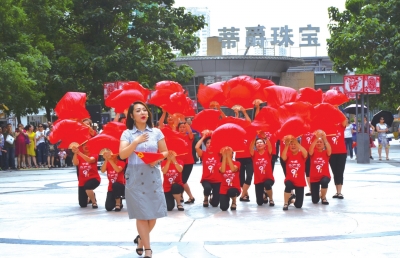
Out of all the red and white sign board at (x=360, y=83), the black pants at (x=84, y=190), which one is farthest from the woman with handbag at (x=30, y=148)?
the black pants at (x=84, y=190)

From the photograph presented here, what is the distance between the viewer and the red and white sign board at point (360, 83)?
76.2ft

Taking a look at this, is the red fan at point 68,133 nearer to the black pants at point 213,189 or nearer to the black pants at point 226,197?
the black pants at point 213,189

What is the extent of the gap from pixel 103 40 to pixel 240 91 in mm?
19353

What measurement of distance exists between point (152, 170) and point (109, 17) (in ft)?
76.5

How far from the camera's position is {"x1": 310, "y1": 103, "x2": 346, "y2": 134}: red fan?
38.3 ft

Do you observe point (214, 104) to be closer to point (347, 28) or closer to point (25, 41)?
point (25, 41)

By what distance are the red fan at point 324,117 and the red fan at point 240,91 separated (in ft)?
4.72

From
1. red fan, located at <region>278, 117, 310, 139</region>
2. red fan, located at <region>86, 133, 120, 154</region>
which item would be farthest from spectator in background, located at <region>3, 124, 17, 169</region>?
red fan, located at <region>278, 117, 310, 139</region>

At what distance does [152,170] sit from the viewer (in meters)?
7.46

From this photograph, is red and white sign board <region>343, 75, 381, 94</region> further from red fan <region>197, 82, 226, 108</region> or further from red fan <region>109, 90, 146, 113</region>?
red fan <region>109, 90, 146, 113</region>

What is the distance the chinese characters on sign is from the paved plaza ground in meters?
40.2

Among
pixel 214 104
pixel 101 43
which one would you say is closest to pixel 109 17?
pixel 101 43

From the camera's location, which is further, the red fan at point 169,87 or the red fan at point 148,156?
the red fan at point 169,87

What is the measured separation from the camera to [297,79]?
5919 centimetres
